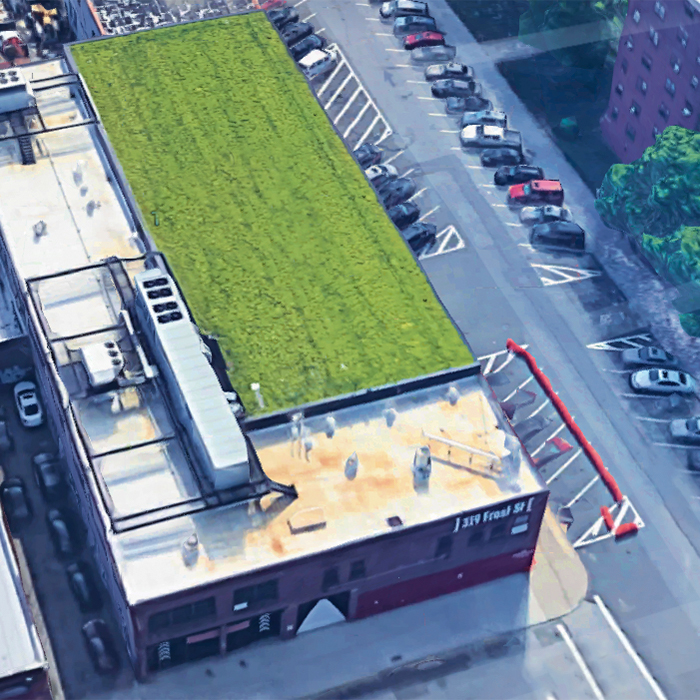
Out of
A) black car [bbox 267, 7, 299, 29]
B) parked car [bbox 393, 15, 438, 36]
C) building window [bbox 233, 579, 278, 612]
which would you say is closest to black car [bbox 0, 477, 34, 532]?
building window [bbox 233, 579, 278, 612]

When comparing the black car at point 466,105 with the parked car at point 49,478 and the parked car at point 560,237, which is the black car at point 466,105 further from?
the parked car at point 49,478

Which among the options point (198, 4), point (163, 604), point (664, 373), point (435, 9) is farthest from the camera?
point (435, 9)

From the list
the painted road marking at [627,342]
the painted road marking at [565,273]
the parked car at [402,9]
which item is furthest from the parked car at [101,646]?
the parked car at [402,9]

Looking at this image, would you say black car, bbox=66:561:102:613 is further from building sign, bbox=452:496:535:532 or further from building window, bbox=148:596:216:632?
building sign, bbox=452:496:535:532

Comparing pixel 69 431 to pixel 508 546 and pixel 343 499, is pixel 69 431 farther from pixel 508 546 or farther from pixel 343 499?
pixel 508 546

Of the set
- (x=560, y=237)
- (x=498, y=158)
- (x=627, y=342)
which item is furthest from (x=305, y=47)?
(x=627, y=342)

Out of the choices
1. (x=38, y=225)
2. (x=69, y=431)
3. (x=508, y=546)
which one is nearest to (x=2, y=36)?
(x=38, y=225)
